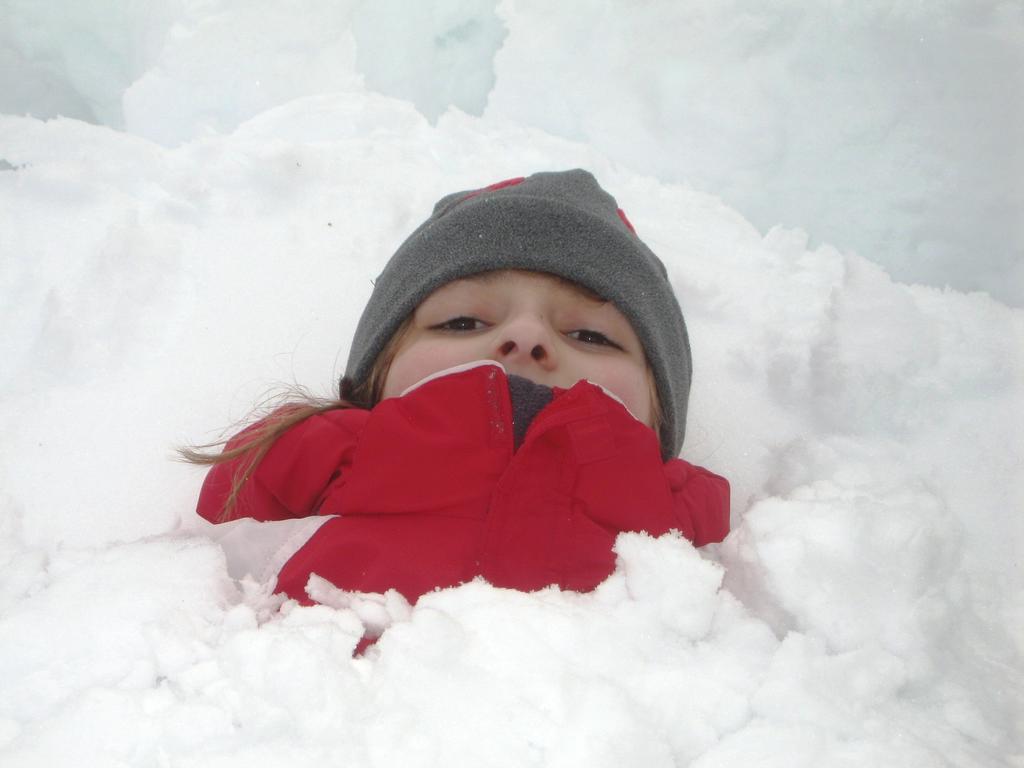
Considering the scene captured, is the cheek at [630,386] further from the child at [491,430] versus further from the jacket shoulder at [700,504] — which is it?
the jacket shoulder at [700,504]

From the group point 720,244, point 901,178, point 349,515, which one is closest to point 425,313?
point 349,515

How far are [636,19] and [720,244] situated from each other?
63 cm

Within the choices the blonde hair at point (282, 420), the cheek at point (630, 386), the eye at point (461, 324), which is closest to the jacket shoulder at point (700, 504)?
the cheek at point (630, 386)

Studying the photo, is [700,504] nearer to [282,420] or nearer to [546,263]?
[546,263]

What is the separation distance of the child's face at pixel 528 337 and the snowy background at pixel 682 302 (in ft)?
1.03

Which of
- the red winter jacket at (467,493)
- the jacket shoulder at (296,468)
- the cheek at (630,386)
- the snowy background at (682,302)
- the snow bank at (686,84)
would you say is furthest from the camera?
the snow bank at (686,84)

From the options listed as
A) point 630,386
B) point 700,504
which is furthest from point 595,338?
point 700,504

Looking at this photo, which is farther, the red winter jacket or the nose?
the nose

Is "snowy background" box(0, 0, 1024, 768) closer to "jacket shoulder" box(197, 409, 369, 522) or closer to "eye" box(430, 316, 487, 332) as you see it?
"jacket shoulder" box(197, 409, 369, 522)

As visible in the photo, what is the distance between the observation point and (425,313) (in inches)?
43.3

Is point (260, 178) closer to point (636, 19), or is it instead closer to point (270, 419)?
point (270, 419)

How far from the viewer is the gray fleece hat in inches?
42.2

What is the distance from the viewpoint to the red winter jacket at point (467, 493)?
0.71 m

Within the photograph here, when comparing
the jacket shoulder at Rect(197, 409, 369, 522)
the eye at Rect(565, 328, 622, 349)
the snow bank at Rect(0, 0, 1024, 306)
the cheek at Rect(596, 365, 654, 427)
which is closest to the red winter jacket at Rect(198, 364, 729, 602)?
the jacket shoulder at Rect(197, 409, 369, 522)
